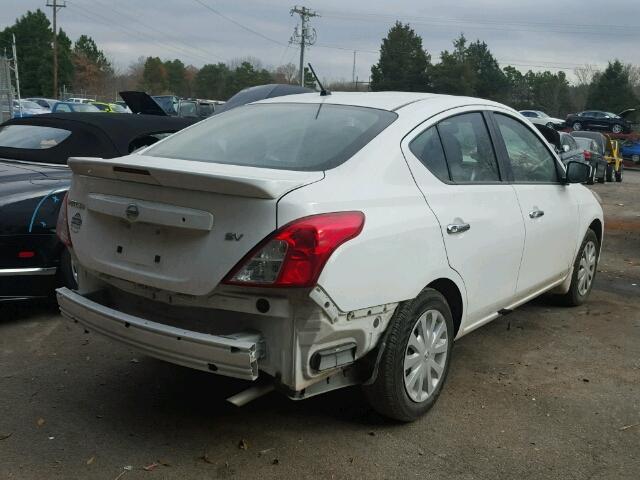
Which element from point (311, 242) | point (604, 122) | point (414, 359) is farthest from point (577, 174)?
point (604, 122)

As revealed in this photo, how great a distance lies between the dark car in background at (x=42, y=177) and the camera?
4.68 m

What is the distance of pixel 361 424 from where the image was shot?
139 inches

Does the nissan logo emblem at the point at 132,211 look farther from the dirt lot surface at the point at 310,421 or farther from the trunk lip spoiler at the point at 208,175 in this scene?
the dirt lot surface at the point at 310,421

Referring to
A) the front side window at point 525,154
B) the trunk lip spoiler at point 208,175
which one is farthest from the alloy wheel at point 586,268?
the trunk lip spoiler at point 208,175

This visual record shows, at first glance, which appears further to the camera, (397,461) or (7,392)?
(7,392)

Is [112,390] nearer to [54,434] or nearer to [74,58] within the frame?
[54,434]

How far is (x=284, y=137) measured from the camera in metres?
3.66

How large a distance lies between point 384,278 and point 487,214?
1.12 m

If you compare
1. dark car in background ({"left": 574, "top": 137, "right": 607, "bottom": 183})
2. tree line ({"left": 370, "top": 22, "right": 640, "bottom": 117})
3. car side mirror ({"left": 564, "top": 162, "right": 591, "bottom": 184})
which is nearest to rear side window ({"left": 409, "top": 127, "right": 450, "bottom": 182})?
car side mirror ({"left": 564, "top": 162, "right": 591, "bottom": 184})

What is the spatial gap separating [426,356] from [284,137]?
1.37 metres

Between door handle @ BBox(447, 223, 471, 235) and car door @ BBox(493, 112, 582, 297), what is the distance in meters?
0.82

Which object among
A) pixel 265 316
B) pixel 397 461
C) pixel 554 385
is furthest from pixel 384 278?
pixel 554 385

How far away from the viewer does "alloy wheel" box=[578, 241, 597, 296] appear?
18.6ft

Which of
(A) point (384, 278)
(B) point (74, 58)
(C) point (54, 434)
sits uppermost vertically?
(B) point (74, 58)
